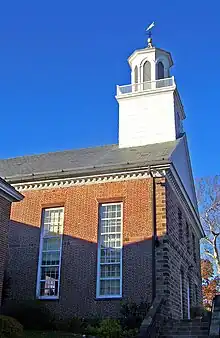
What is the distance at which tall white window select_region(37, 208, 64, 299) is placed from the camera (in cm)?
1891

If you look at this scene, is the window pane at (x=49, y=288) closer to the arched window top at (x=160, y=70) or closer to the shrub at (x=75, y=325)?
the shrub at (x=75, y=325)

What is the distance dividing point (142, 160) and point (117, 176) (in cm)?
134

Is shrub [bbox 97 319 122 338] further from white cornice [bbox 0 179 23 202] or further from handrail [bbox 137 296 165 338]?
white cornice [bbox 0 179 23 202]

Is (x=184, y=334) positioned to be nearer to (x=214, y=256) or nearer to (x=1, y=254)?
(x=1, y=254)

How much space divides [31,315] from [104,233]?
4537 mm

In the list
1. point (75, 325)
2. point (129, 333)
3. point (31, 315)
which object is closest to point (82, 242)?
point (75, 325)

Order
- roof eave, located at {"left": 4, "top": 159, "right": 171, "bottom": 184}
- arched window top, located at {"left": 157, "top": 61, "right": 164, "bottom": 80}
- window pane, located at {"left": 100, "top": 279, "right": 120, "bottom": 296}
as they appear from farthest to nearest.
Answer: arched window top, located at {"left": 157, "top": 61, "right": 164, "bottom": 80} → roof eave, located at {"left": 4, "top": 159, "right": 171, "bottom": 184} → window pane, located at {"left": 100, "top": 279, "right": 120, "bottom": 296}

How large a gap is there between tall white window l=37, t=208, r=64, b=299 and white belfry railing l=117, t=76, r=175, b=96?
8.83 m

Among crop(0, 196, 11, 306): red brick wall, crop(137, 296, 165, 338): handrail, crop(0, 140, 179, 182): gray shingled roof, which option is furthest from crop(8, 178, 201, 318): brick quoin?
crop(0, 196, 11, 306): red brick wall

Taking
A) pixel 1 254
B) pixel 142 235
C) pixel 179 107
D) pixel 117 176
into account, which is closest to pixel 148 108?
pixel 179 107

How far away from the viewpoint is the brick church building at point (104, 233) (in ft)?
57.5

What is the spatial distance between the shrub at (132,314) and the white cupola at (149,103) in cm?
917

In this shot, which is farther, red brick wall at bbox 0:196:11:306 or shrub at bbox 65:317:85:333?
shrub at bbox 65:317:85:333

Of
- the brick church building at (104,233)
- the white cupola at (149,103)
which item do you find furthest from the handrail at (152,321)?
the white cupola at (149,103)
